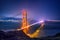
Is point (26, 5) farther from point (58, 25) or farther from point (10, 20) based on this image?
point (58, 25)

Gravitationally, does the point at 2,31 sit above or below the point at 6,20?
below

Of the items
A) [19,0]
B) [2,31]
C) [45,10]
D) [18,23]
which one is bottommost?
[2,31]

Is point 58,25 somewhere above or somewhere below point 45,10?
below

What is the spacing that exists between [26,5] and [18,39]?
0.70 meters

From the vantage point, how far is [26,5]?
8.84 ft

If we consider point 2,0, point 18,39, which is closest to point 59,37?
point 18,39

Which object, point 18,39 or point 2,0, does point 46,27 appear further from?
point 2,0

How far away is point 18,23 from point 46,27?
1.80 feet

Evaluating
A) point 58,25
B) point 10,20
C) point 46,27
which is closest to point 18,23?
point 10,20

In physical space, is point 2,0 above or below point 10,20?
above

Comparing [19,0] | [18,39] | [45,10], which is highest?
[19,0]

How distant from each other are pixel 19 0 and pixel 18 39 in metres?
→ 0.78

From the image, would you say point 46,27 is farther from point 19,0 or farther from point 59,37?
point 19,0

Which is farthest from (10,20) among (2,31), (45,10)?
(45,10)
